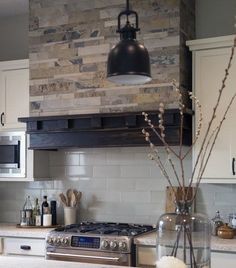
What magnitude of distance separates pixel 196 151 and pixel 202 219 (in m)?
1.98

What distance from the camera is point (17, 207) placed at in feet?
15.4

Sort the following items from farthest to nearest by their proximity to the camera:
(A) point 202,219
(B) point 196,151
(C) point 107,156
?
(C) point 107,156
(B) point 196,151
(A) point 202,219

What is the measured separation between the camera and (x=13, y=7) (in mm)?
4605

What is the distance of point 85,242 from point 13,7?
2.49 metres

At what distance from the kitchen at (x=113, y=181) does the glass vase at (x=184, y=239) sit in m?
2.20

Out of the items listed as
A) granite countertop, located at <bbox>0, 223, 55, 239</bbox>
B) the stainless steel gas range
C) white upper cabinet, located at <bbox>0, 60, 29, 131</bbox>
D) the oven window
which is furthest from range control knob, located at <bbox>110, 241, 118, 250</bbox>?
white upper cabinet, located at <bbox>0, 60, 29, 131</bbox>

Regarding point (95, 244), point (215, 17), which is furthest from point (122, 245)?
point (215, 17)

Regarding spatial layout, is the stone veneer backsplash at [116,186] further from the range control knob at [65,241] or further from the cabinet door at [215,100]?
the range control knob at [65,241]

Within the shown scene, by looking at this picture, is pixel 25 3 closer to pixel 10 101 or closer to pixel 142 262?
pixel 10 101

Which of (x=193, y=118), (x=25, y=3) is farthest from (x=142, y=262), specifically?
(x=25, y=3)

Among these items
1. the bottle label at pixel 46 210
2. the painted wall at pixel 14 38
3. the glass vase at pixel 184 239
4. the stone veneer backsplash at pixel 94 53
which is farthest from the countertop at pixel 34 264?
the painted wall at pixel 14 38

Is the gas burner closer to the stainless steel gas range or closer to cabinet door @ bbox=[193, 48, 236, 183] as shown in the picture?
the stainless steel gas range

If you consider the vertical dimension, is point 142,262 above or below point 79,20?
below

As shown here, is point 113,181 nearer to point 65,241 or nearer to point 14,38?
point 65,241
